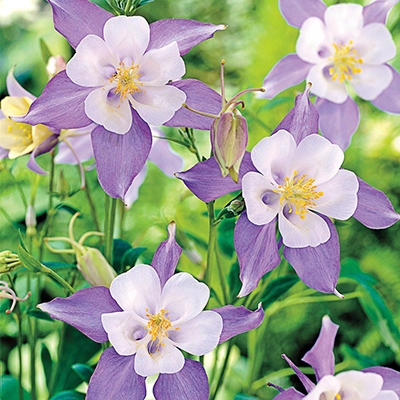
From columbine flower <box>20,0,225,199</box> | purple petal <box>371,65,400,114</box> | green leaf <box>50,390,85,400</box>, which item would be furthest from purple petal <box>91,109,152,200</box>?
purple petal <box>371,65,400,114</box>

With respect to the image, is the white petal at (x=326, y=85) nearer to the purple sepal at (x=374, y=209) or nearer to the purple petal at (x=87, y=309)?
the purple sepal at (x=374, y=209)

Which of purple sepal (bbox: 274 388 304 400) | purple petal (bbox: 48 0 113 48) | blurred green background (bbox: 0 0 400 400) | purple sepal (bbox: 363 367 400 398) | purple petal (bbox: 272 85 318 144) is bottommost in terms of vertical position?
blurred green background (bbox: 0 0 400 400)

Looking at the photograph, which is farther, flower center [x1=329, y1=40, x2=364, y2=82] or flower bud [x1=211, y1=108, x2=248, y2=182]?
flower center [x1=329, y1=40, x2=364, y2=82]

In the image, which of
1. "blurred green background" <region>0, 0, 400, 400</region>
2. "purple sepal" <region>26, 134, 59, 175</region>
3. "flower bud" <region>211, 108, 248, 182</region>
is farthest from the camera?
"blurred green background" <region>0, 0, 400, 400</region>

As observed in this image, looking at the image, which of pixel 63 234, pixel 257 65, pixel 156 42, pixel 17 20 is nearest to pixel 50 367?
pixel 156 42

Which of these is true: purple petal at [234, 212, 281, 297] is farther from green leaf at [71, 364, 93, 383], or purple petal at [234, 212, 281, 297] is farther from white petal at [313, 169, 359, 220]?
green leaf at [71, 364, 93, 383]

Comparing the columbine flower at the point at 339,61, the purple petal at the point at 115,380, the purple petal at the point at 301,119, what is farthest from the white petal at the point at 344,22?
the purple petal at the point at 115,380
